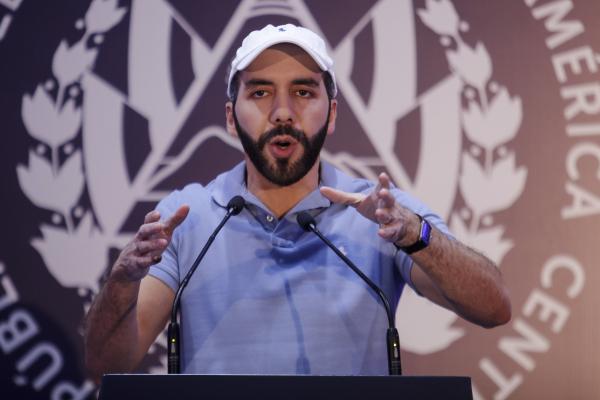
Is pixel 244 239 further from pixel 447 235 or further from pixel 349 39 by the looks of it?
pixel 349 39

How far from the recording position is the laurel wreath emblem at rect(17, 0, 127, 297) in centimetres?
274

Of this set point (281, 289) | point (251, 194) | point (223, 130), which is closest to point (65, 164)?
point (223, 130)

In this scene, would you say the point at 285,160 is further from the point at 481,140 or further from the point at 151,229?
the point at 481,140

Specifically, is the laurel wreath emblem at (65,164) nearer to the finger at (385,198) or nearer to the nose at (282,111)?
the nose at (282,111)

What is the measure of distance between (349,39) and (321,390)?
1915 millimetres

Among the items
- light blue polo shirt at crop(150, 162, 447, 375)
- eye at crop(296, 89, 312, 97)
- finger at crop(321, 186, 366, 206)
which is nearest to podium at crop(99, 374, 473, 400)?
finger at crop(321, 186, 366, 206)

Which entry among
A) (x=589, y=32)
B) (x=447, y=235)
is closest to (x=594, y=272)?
(x=589, y=32)

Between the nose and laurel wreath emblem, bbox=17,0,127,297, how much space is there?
1.04 m

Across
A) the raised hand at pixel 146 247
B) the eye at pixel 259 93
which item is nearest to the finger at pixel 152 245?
the raised hand at pixel 146 247

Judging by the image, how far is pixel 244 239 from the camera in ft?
6.75

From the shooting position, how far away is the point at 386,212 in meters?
1.60

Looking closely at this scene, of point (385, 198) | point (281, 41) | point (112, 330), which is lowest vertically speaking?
point (112, 330)

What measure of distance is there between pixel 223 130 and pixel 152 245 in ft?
4.40

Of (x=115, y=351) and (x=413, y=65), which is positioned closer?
(x=115, y=351)
